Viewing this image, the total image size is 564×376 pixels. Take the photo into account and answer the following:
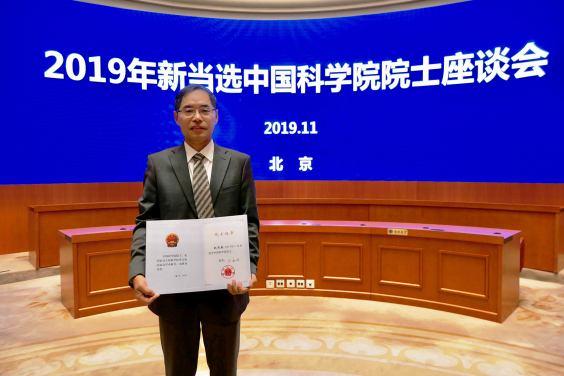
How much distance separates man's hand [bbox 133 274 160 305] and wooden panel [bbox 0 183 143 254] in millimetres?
4412

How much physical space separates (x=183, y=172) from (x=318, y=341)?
75.2 inches

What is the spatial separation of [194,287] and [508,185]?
15.6 ft

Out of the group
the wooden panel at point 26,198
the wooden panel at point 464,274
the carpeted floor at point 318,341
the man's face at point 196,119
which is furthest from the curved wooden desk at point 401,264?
the wooden panel at point 26,198

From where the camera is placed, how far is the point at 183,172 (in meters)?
1.26

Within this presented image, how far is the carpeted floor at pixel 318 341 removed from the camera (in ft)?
7.59

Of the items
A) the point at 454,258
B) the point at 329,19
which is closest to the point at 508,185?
the point at 454,258

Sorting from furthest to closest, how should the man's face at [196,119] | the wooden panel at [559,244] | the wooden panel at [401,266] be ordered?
the wooden panel at [559,244], the wooden panel at [401,266], the man's face at [196,119]

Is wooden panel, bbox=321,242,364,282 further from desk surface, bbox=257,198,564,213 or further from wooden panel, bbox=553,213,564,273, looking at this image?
wooden panel, bbox=553,213,564,273

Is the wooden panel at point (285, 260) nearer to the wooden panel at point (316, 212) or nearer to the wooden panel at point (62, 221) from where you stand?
the wooden panel at point (316, 212)

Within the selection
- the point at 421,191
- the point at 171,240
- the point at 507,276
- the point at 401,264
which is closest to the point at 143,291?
the point at 171,240

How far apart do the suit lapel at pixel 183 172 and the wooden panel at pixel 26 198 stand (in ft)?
14.2

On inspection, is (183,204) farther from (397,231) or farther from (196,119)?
(397,231)

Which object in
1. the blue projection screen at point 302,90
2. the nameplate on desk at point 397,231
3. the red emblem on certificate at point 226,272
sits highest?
the blue projection screen at point 302,90

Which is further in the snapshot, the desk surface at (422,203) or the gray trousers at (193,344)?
the desk surface at (422,203)
